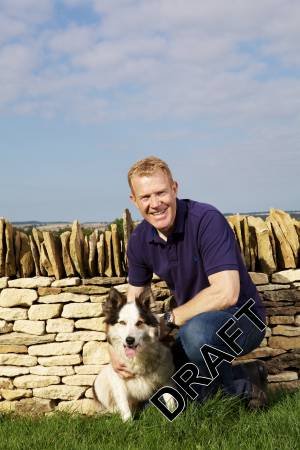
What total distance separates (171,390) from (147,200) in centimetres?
150

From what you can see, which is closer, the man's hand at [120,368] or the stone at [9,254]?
the man's hand at [120,368]

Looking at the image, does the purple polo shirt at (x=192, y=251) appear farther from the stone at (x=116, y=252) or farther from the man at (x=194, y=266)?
the stone at (x=116, y=252)

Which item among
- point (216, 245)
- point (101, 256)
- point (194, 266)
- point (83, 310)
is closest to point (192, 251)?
point (194, 266)

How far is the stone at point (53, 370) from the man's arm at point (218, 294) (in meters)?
2.05

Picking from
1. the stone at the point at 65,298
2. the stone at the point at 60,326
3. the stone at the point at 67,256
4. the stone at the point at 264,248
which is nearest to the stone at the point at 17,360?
the stone at the point at 60,326

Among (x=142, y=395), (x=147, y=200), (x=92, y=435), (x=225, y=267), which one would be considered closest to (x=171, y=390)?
(x=142, y=395)

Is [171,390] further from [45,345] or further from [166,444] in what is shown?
[45,345]

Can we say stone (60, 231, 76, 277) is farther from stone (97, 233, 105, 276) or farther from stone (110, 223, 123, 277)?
stone (110, 223, 123, 277)

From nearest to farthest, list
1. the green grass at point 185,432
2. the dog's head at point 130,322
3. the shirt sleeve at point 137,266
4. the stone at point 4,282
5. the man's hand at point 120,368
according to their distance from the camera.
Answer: the green grass at point 185,432 → the dog's head at point 130,322 → the man's hand at point 120,368 → the shirt sleeve at point 137,266 → the stone at point 4,282

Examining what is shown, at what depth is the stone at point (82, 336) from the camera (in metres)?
6.07

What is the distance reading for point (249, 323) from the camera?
484 centimetres

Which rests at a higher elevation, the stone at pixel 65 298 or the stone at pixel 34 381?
the stone at pixel 65 298

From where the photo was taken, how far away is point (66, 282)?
242 inches

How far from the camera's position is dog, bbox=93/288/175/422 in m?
4.71
